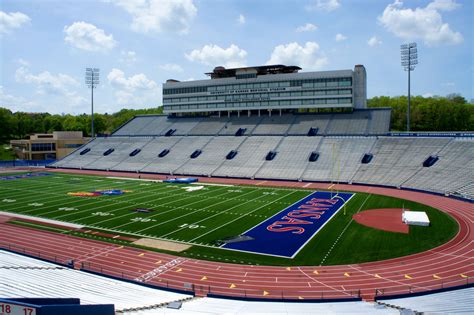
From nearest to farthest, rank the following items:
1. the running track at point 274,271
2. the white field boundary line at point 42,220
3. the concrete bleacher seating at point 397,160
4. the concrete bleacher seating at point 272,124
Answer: the running track at point 274,271, the white field boundary line at point 42,220, the concrete bleacher seating at point 397,160, the concrete bleacher seating at point 272,124

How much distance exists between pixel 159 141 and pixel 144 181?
21701 mm

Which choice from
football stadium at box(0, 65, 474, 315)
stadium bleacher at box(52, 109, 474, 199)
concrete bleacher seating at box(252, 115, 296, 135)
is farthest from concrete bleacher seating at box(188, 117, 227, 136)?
concrete bleacher seating at box(252, 115, 296, 135)

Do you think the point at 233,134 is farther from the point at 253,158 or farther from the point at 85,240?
the point at 85,240

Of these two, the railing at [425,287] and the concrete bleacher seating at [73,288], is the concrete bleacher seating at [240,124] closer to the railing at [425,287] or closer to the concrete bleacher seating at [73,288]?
the railing at [425,287]

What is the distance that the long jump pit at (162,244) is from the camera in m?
24.8

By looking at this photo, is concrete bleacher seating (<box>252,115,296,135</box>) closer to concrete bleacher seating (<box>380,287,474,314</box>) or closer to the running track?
the running track

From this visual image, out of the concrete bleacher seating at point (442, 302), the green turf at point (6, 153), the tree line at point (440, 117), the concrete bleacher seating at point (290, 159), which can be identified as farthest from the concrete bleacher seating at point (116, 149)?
the tree line at point (440, 117)

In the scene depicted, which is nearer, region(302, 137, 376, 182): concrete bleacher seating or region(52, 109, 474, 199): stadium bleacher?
region(52, 109, 474, 199): stadium bleacher

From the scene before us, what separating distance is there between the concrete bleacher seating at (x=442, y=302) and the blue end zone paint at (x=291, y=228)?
8484 mm

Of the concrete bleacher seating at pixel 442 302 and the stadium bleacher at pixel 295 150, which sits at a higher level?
the stadium bleacher at pixel 295 150

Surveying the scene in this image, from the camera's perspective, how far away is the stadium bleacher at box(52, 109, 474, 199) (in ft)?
154

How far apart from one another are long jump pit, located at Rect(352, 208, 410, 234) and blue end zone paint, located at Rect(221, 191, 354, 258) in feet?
8.33

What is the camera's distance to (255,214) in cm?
3369

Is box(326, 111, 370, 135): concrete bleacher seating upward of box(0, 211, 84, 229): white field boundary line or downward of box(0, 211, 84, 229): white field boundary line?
upward
